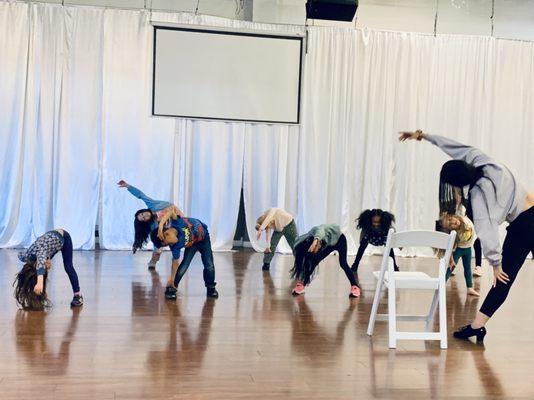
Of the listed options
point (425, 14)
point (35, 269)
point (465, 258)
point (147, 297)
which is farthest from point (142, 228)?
point (425, 14)

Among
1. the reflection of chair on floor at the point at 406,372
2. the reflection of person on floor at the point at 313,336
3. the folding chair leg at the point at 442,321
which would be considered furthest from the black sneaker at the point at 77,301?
the folding chair leg at the point at 442,321

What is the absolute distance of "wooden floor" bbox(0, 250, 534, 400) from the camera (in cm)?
310

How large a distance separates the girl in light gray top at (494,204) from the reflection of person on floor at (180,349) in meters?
1.71

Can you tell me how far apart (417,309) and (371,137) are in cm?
365

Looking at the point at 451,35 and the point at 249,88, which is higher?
the point at 451,35

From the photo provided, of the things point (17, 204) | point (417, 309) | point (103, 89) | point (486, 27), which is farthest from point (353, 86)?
point (17, 204)

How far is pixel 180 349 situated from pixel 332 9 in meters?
4.60

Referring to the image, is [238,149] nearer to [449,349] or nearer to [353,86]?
[353,86]

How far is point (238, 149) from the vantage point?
8.04 metres

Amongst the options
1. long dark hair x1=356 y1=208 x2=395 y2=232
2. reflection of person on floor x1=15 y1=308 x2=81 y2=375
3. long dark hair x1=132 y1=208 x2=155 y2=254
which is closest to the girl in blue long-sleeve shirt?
long dark hair x1=132 y1=208 x2=155 y2=254

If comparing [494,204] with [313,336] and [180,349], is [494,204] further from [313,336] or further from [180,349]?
[180,349]

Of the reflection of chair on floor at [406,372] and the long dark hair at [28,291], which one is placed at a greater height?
the long dark hair at [28,291]

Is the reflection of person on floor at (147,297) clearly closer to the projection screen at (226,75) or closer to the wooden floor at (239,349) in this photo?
the wooden floor at (239,349)

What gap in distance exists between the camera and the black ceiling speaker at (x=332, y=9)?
6840 millimetres
